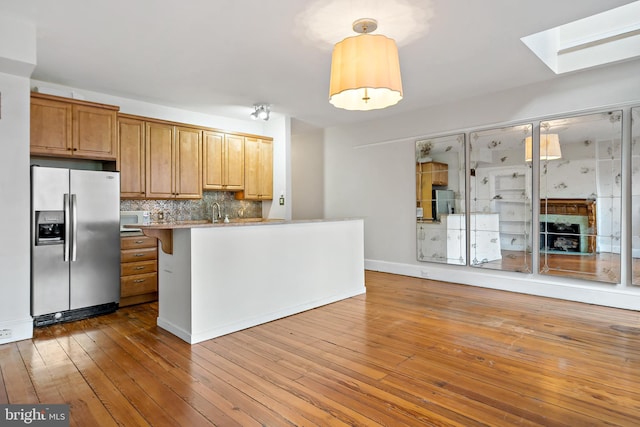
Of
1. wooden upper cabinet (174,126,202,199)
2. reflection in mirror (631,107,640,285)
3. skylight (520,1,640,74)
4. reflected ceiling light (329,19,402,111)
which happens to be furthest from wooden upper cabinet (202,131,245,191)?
reflection in mirror (631,107,640,285)

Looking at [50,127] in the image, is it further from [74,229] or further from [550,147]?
[550,147]

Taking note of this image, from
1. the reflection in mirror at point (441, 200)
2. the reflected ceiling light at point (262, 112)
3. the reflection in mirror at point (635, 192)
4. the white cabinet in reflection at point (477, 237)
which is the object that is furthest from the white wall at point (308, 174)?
the reflection in mirror at point (635, 192)

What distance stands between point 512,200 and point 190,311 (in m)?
4.18

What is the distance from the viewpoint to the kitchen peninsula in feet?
10.3

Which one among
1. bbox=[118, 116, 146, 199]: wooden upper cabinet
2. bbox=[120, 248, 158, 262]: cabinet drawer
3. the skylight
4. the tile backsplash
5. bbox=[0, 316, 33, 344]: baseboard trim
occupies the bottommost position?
bbox=[0, 316, 33, 344]: baseboard trim

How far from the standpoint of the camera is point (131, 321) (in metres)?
3.70

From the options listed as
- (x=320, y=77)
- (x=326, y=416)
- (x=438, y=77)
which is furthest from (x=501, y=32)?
(x=326, y=416)

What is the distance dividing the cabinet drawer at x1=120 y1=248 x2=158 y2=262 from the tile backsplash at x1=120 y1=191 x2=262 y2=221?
82 centimetres

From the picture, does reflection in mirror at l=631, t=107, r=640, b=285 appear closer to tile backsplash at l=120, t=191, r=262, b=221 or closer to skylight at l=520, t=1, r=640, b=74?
skylight at l=520, t=1, r=640, b=74

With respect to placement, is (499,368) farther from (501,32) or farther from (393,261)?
(393,261)

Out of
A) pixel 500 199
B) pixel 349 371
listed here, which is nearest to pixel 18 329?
pixel 349 371

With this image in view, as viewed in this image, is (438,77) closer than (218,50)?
No

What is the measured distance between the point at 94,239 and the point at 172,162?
1615 mm

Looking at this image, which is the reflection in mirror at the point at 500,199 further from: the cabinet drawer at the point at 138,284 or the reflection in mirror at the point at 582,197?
the cabinet drawer at the point at 138,284
